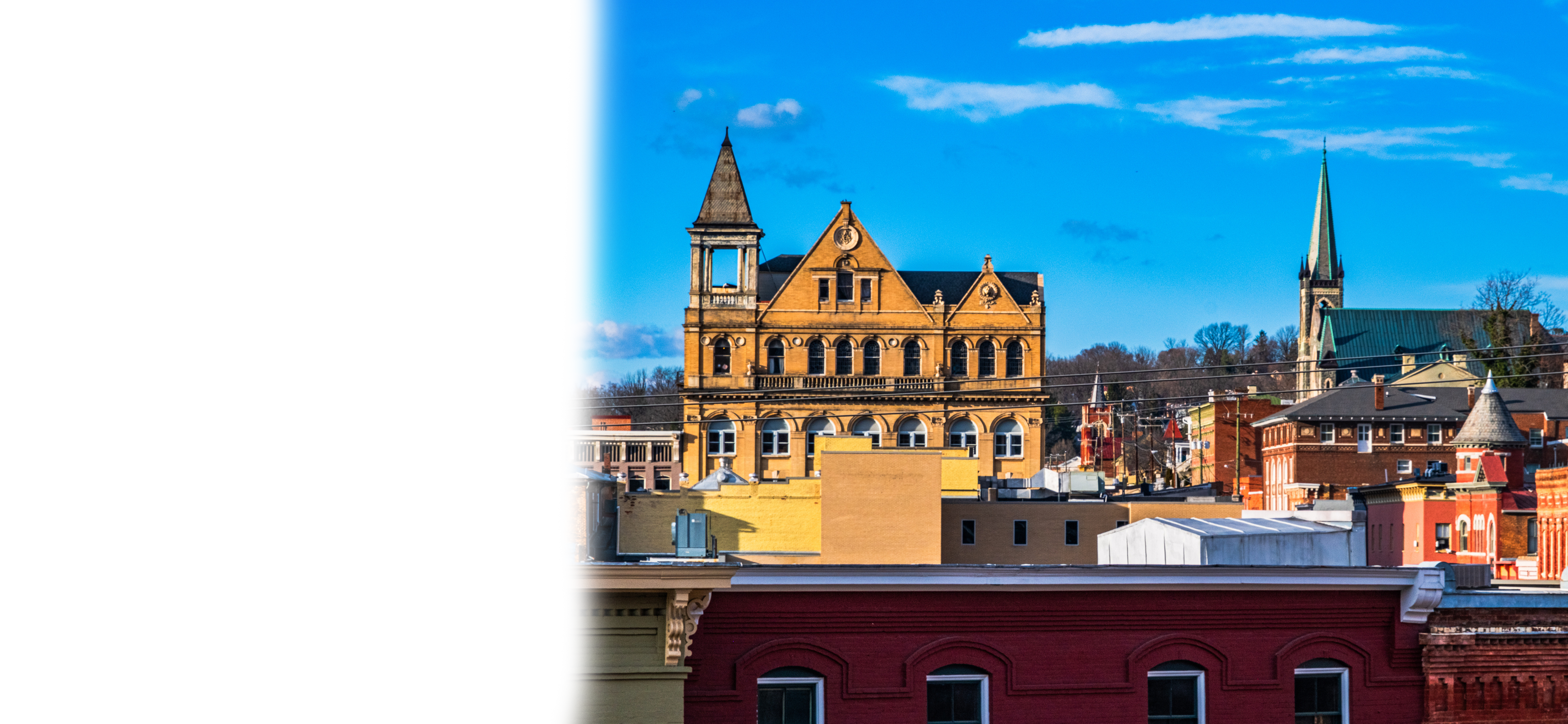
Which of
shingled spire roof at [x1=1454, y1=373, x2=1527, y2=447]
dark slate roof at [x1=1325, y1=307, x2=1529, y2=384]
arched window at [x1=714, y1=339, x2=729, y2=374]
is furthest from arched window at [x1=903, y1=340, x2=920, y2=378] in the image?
dark slate roof at [x1=1325, y1=307, x2=1529, y2=384]

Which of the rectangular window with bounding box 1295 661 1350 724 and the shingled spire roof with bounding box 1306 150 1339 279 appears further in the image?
the shingled spire roof with bounding box 1306 150 1339 279

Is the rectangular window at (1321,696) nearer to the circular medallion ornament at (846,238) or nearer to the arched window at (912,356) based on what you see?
the circular medallion ornament at (846,238)

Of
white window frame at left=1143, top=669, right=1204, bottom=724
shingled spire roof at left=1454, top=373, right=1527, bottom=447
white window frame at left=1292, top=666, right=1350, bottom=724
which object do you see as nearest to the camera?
white window frame at left=1143, top=669, right=1204, bottom=724

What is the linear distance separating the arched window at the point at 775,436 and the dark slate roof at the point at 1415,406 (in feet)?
80.9

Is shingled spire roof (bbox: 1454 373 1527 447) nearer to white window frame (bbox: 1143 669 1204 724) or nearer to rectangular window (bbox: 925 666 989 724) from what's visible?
white window frame (bbox: 1143 669 1204 724)

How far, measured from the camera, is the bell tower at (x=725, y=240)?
67375mm

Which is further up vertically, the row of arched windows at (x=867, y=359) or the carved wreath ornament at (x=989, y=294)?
the carved wreath ornament at (x=989, y=294)

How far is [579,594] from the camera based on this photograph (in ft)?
33.2

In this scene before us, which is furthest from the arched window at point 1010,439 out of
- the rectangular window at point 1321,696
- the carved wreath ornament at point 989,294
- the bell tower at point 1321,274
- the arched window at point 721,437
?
the bell tower at point 1321,274

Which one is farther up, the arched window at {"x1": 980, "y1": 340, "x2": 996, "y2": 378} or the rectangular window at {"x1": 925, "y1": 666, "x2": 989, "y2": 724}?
the arched window at {"x1": 980, "y1": 340, "x2": 996, "y2": 378}

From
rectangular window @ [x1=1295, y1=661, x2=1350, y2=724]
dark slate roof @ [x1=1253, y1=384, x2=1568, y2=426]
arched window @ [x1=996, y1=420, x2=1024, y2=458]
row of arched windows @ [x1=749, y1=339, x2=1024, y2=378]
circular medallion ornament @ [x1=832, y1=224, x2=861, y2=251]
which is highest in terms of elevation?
circular medallion ornament @ [x1=832, y1=224, x2=861, y2=251]

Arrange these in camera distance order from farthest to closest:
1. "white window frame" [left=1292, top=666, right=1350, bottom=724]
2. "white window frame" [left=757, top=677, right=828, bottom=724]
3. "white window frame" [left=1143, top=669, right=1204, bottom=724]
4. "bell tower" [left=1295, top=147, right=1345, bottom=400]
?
"bell tower" [left=1295, top=147, right=1345, bottom=400] → "white window frame" [left=1292, top=666, right=1350, bottom=724] → "white window frame" [left=1143, top=669, right=1204, bottom=724] → "white window frame" [left=757, top=677, right=828, bottom=724]

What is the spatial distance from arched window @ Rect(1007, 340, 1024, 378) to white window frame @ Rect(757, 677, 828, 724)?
56021mm

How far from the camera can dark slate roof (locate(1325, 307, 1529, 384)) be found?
11294 centimetres
